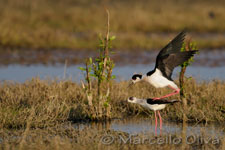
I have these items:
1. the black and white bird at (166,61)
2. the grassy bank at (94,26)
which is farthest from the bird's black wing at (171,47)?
the grassy bank at (94,26)

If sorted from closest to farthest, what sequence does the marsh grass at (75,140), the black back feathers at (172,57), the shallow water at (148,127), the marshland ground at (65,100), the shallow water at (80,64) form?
the marsh grass at (75,140) < the marshland ground at (65,100) < the shallow water at (148,127) < the black back feathers at (172,57) < the shallow water at (80,64)

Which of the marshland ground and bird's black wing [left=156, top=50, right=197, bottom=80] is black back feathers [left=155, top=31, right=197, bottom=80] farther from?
the marshland ground

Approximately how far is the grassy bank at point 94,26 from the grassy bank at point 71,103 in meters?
6.94

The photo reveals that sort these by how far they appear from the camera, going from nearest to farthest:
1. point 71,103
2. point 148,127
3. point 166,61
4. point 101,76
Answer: point 166,61, point 148,127, point 101,76, point 71,103

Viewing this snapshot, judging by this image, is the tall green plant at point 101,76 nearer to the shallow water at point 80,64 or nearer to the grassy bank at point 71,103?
the grassy bank at point 71,103

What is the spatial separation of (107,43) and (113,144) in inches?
70.6

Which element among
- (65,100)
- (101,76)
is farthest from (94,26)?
(101,76)

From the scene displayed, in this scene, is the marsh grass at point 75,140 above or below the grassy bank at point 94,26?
below

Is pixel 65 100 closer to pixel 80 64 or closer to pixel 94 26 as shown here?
pixel 80 64

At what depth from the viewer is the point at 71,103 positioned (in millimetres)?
8242

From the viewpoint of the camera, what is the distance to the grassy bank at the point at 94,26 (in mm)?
16233

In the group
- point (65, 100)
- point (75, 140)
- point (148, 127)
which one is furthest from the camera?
Answer: point (65, 100)

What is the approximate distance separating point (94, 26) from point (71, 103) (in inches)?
457

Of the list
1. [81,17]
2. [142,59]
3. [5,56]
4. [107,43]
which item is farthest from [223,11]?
[107,43]
